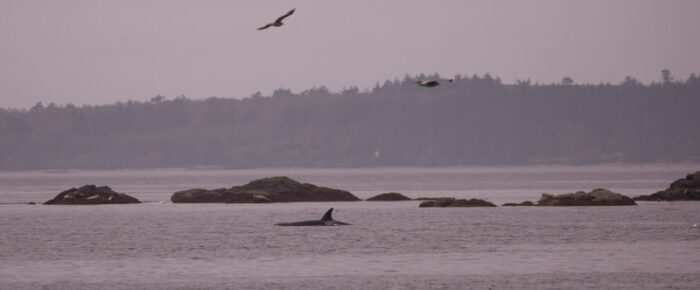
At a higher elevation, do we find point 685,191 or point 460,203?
point 685,191

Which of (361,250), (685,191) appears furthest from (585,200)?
(361,250)

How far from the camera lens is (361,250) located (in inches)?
1959

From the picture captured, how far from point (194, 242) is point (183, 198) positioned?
42.1m

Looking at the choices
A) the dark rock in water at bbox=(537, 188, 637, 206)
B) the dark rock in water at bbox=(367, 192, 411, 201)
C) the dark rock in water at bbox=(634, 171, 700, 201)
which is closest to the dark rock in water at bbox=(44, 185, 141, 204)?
the dark rock in water at bbox=(367, 192, 411, 201)

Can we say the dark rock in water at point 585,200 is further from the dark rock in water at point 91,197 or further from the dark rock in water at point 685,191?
the dark rock in water at point 91,197

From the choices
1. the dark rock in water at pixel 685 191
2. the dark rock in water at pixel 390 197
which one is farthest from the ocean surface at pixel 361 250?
the dark rock in water at pixel 390 197

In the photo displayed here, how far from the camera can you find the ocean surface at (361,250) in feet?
128

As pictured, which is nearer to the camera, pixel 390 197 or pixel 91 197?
pixel 91 197

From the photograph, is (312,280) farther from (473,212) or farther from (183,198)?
(183,198)

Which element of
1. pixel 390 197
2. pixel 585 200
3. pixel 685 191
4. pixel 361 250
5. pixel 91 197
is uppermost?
pixel 390 197

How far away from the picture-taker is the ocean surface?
39.1 m

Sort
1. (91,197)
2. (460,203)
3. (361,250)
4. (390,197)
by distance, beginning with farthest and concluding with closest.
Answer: (390,197)
(91,197)
(460,203)
(361,250)

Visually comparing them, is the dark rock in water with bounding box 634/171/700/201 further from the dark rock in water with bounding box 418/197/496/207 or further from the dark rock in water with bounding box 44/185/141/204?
the dark rock in water with bounding box 44/185/141/204

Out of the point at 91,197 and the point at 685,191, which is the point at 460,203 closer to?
the point at 685,191
